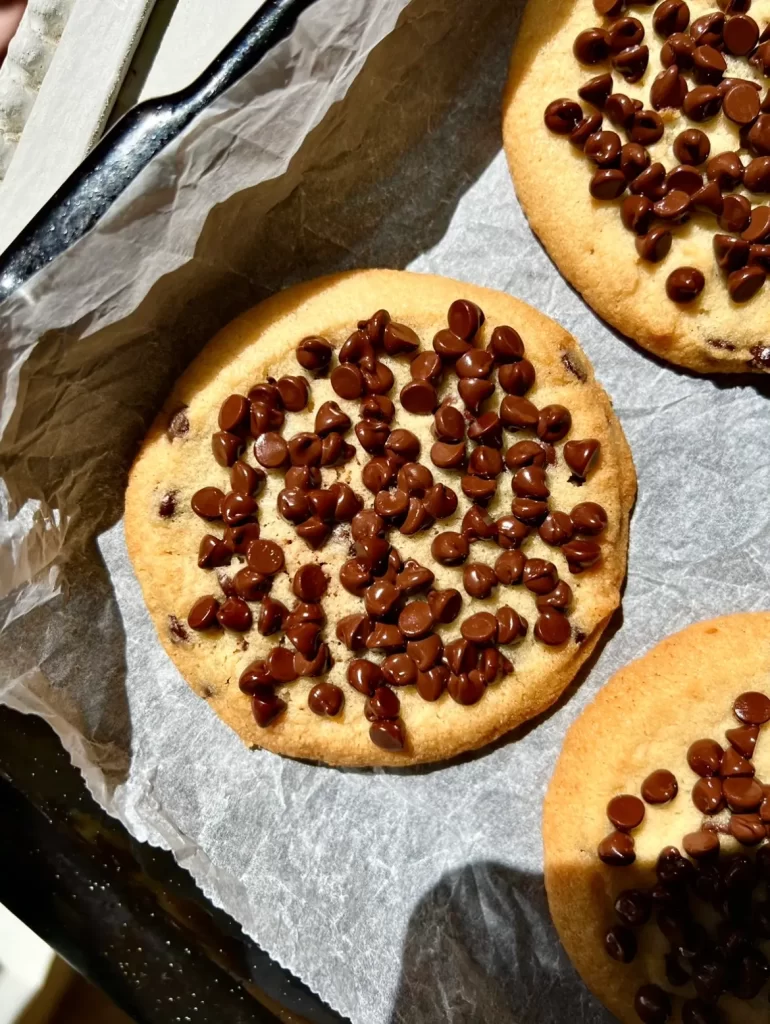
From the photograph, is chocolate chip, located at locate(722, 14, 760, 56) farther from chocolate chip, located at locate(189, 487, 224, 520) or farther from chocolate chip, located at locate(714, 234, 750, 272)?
chocolate chip, located at locate(189, 487, 224, 520)

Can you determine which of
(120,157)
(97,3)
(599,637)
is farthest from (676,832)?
(97,3)

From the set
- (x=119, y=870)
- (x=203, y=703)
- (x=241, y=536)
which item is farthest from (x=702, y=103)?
(x=119, y=870)

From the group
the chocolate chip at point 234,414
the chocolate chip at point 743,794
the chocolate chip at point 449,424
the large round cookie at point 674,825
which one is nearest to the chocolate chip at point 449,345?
the chocolate chip at point 449,424

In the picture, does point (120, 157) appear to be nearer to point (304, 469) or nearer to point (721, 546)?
point (304, 469)

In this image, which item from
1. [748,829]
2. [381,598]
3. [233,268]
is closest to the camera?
[748,829]

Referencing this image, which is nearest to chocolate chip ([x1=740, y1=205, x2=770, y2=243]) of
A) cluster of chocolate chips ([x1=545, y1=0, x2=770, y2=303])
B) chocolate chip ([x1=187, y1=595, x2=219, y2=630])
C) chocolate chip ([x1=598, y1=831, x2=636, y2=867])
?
cluster of chocolate chips ([x1=545, y1=0, x2=770, y2=303])

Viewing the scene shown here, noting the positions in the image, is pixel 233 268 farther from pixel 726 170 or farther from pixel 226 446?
pixel 726 170

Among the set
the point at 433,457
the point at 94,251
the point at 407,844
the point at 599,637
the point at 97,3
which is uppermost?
the point at 97,3
